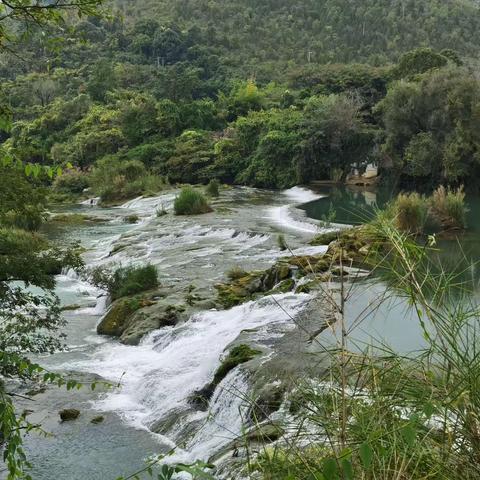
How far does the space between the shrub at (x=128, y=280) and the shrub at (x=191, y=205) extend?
9.12 m

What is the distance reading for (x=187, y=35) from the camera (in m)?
72.1

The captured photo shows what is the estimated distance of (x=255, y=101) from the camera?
47.9 m

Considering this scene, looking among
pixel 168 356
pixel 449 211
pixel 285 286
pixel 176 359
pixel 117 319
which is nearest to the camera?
pixel 176 359

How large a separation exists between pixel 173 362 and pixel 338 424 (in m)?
8.37

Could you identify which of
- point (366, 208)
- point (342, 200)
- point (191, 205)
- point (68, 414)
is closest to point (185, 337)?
point (68, 414)

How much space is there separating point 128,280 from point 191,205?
9782mm

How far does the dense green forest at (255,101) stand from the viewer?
92.1 ft

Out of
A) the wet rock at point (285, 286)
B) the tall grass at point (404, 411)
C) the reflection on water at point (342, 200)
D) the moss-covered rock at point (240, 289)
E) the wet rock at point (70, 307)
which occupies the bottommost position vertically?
the reflection on water at point (342, 200)

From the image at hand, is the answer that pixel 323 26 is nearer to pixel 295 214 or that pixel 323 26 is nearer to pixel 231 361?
pixel 295 214

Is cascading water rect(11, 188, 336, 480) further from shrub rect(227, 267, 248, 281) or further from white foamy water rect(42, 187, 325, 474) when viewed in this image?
shrub rect(227, 267, 248, 281)

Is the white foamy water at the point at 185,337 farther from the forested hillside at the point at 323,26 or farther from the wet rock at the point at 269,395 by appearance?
the forested hillside at the point at 323,26

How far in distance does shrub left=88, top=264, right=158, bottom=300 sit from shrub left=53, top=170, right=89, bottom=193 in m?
23.4

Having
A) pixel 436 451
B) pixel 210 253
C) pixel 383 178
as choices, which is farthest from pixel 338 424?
pixel 383 178

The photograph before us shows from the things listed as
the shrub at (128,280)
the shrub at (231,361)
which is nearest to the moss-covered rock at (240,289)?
the shrub at (128,280)
